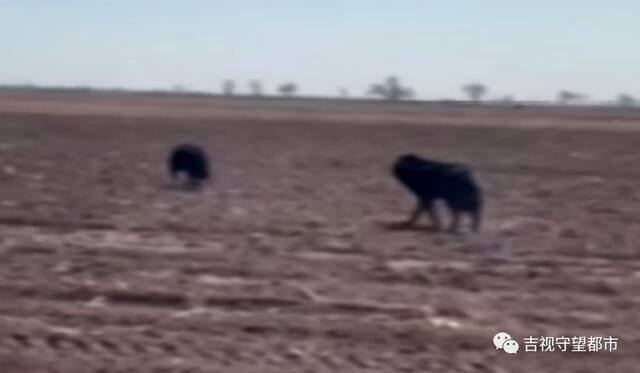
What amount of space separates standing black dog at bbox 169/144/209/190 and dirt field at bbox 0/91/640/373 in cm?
27

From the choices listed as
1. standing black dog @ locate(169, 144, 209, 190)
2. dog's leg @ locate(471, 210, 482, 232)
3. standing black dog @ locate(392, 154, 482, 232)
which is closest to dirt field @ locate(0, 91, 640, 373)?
dog's leg @ locate(471, 210, 482, 232)

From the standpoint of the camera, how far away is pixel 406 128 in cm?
4112

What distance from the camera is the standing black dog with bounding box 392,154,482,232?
14.3 metres

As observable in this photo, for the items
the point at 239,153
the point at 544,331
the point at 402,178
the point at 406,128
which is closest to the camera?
the point at 544,331

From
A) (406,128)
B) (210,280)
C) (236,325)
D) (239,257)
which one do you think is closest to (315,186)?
(239,257)

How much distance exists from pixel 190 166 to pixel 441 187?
6156 mm

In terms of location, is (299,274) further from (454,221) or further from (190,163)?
(190,163)

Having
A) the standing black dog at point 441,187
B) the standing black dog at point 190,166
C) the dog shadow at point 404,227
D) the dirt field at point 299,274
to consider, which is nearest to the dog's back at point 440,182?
the standing black dog at point 441,187

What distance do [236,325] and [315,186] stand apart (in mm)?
10587

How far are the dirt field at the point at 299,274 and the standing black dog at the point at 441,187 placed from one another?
0.40 meters

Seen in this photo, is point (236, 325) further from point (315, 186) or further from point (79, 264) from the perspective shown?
point (315, 186)

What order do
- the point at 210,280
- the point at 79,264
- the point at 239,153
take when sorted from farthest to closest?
the point at 239,153 → the point at 79,264 → the point at 210,280

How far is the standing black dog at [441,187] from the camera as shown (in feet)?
46.9

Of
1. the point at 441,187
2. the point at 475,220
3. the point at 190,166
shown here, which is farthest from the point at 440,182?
the point at 190,166
